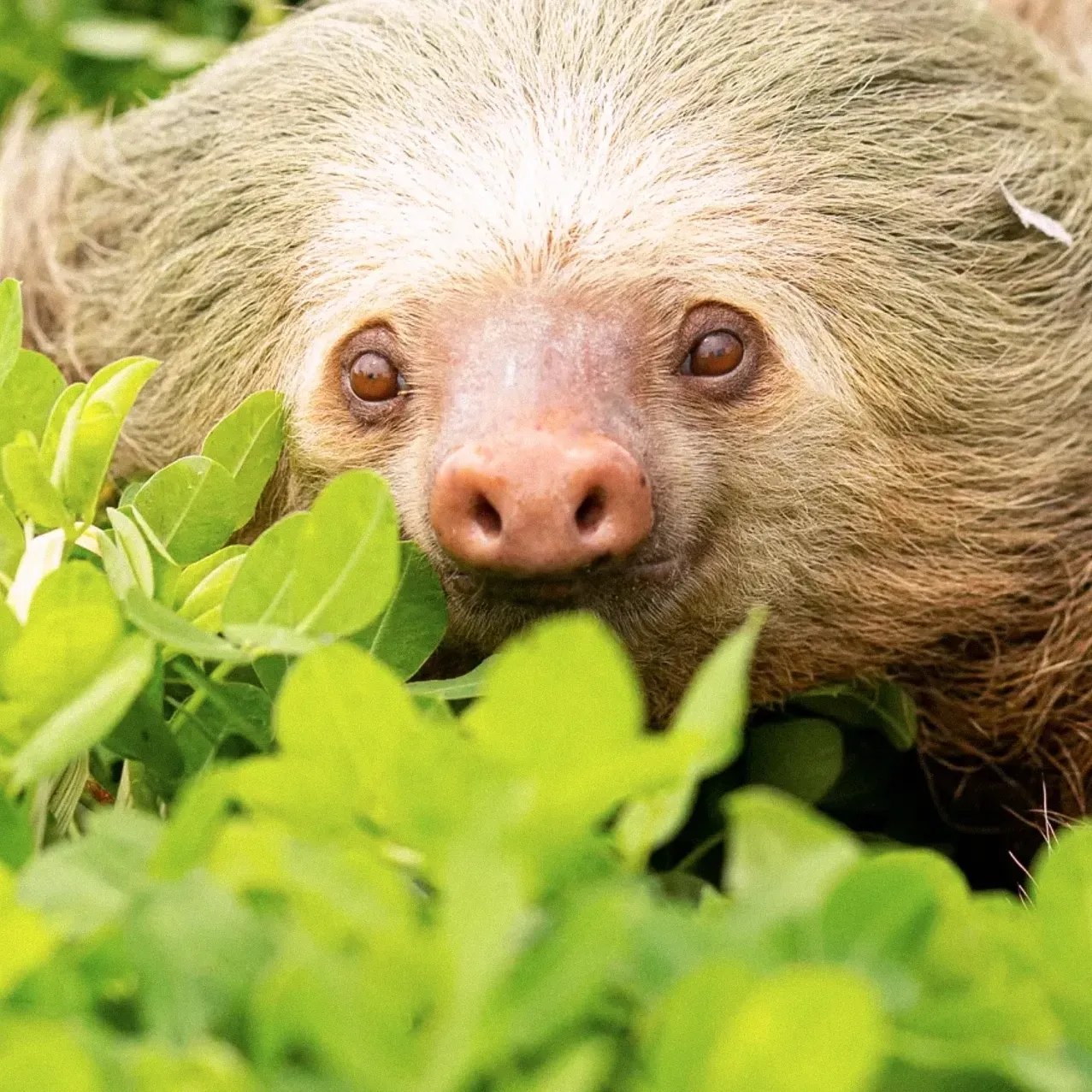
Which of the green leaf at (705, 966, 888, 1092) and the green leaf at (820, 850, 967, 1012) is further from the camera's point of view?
the green leaf at (820, 850, 967, 1012)

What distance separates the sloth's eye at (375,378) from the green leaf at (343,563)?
846 mm

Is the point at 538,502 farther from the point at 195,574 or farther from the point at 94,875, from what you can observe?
the point at 94,875

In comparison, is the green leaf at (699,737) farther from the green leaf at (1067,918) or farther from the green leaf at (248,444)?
the green leaf at (248,444)

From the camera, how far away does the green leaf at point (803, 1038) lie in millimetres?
1009

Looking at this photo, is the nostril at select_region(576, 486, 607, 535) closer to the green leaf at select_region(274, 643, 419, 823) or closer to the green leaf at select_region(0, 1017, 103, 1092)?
the green leaf at select_region(274, 643, 419, 823)

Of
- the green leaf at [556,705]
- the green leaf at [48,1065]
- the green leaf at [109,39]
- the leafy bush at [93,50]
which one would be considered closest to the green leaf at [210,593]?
the green leaf at [556,705]

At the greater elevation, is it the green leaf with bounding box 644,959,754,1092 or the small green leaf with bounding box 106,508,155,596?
the green leaf with bounding box 644,959,754,1092

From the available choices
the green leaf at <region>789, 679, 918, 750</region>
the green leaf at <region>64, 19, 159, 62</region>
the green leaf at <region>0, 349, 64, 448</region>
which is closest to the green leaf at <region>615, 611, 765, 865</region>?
the green leaf at <region>0, 349, 64, 448</region>

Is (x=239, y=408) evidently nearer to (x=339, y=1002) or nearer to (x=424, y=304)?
(x=424, y=304)

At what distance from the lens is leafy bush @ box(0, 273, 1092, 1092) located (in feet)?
3.47

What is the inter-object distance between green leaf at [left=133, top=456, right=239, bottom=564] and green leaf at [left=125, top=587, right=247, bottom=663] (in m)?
0.33

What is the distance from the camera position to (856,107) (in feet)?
8.60

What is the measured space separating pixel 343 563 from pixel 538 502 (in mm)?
423

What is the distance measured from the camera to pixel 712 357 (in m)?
2.45
